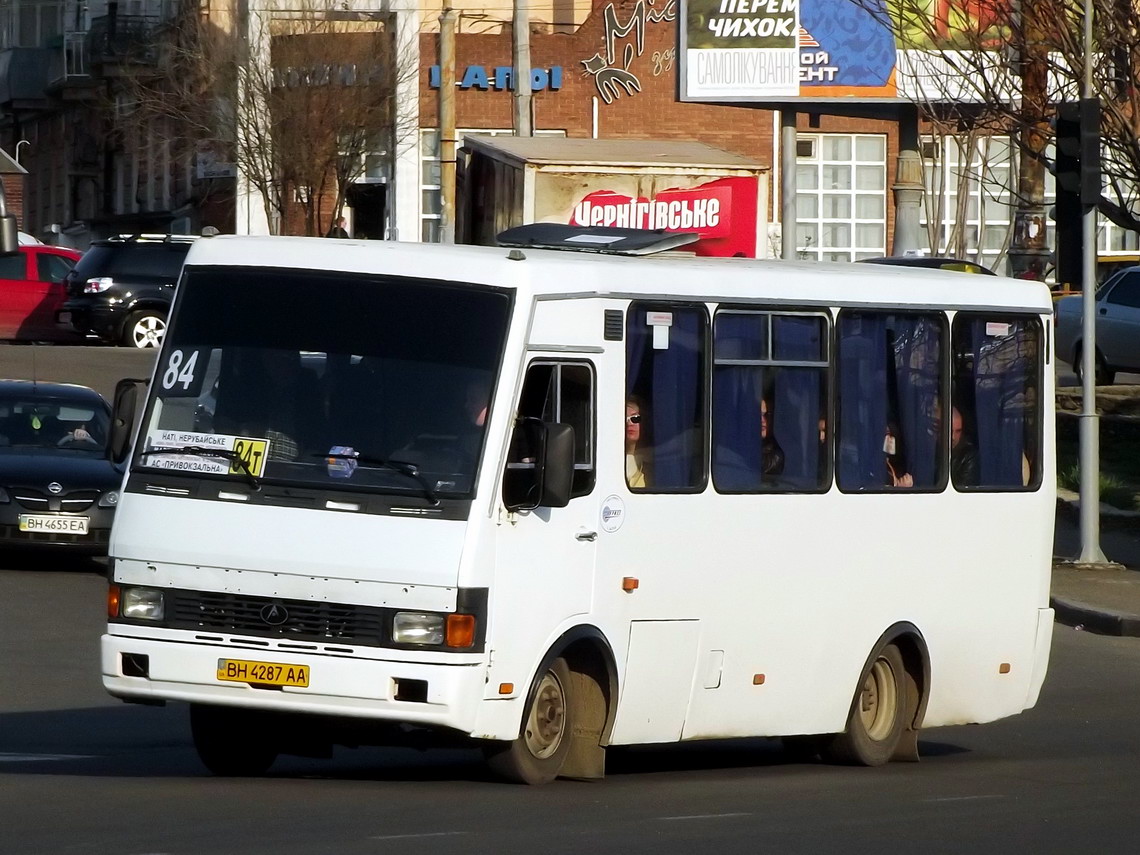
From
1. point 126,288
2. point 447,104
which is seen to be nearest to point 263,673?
point 126,288

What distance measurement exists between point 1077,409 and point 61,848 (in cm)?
A: 2215

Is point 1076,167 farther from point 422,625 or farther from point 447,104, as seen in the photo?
point 447,104

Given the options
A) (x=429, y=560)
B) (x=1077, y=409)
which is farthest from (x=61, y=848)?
(x=1077, y=409)

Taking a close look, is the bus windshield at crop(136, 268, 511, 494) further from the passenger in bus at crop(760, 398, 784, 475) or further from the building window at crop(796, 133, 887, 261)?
the building window at crop(796, 133, 887, 261)

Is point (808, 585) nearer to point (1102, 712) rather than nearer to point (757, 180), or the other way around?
point (1102, 712)

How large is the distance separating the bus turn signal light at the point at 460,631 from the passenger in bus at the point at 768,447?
2.17 meters

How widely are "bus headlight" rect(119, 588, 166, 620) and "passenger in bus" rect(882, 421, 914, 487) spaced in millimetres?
3854

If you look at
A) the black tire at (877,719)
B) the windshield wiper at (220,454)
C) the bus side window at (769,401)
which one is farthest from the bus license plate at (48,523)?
the windshield wiper at (220,454)

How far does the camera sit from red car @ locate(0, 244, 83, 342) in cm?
3650

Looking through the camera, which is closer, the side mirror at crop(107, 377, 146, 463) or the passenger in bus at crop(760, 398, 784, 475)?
the side mirror at crop(107, 377, 146, 463)

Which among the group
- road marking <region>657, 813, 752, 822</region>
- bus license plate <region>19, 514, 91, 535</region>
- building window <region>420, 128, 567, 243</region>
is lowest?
road marking <region>657, 813, 752, 822</region>

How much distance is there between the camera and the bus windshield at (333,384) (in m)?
9.08

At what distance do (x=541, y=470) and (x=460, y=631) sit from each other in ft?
2.35

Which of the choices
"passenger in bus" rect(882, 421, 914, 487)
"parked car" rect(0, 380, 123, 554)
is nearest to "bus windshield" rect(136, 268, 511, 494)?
"passenger in bus" rect(882, 421, 914, 487)
